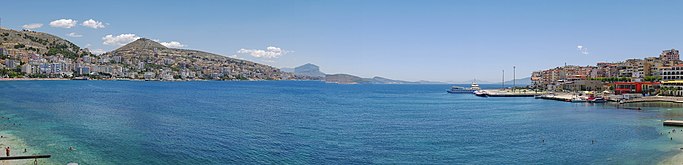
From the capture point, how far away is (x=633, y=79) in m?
96.6

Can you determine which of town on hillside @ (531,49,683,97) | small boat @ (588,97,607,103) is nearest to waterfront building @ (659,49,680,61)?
town on hillside @ (531,49,683,97)

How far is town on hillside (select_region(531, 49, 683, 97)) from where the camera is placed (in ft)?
272

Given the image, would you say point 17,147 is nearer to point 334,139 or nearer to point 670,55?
point 334,139

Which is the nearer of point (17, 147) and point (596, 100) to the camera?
point (17, 147)

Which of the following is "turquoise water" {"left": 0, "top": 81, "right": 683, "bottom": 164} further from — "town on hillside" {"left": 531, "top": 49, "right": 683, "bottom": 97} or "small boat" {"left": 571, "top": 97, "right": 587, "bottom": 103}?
"town on hillside" {"left": 531, "top": 49, "right": 683, "bottom": 97}

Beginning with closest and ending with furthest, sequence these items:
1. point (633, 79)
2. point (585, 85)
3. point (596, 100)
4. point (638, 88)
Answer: point (596, 100), point (638, 88), point (633, 79), point (585, 85)

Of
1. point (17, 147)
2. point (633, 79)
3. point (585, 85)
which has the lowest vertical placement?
point (17, 147)

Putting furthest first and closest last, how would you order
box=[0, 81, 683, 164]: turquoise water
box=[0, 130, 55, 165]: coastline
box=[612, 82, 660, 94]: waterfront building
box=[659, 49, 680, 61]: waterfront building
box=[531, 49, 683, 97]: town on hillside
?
box=[659, 49, 680, 61]: waterfront building, box=[612, 82, 660, 94]: waterfront building, box=[531, 49, 683, 97]: town on hillside, box=[0, 81, 683, 164]: turquoise water, box=[0, 130, 55, 165]: coastline

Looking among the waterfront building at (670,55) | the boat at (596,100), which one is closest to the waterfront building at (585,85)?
the boat at (596,100)

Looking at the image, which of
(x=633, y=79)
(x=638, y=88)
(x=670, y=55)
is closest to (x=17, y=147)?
(x=638, y=88)

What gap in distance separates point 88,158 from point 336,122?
21470 millimetres

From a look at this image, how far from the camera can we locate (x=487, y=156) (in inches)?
Answer: 986

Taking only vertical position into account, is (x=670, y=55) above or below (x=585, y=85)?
above

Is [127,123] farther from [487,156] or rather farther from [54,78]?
[54,78]
